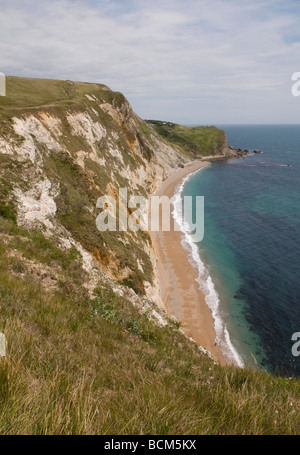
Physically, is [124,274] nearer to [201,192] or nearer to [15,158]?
[15,158]

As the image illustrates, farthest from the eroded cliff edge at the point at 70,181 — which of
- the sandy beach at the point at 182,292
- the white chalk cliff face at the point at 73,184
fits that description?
the sandy beach at the point at 182,292

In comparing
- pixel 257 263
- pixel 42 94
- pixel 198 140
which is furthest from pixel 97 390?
pixel 198 140

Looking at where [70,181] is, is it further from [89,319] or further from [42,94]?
[42,94]

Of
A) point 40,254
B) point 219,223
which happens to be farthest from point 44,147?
point 219,223

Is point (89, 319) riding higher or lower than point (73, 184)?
lower

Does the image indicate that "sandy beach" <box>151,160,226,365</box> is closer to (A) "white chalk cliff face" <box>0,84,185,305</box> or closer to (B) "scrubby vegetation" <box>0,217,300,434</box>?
(A) "white chalk cliff face" <box>0,84,185,305</box>
